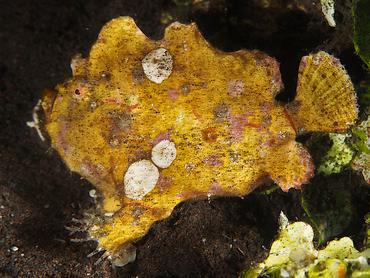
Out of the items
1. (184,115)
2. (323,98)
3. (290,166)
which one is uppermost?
(184,115)

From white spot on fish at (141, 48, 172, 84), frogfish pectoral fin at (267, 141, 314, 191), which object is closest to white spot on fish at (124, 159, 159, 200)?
white spot on fish at (141, 48, 172, 84)

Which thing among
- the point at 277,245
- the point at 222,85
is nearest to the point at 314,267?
the point at 277,245

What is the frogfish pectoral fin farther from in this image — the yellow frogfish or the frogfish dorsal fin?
the frogfish dorsal fin

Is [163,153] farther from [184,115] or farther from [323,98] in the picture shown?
[323,98]

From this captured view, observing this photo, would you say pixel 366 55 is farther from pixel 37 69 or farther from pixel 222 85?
pixel 37 69

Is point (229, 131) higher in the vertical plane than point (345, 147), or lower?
higher

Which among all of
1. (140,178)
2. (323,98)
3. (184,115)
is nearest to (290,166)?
(323,98)

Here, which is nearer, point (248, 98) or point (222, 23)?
point (248, 98)
